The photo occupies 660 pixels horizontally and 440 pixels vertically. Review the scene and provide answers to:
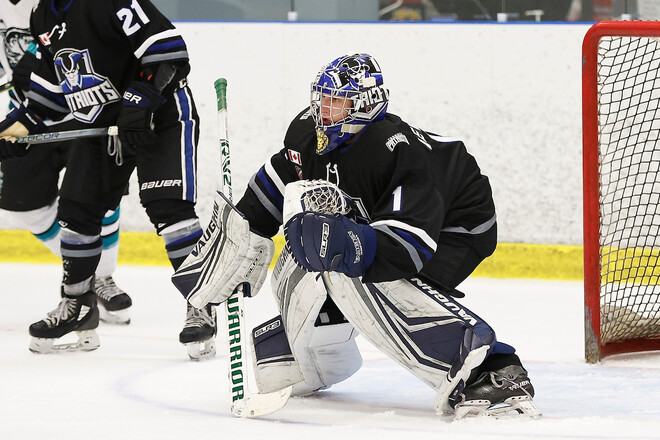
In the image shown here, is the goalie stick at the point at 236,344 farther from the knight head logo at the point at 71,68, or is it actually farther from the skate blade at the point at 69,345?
the skate blade at the point at 69,345

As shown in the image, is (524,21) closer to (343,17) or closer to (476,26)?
(476,26)

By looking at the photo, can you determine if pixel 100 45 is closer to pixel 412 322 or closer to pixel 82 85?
pixel 82 85

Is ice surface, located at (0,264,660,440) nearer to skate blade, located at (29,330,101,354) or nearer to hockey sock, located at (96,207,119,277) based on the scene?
skate blade, located at (29,330,101,354)

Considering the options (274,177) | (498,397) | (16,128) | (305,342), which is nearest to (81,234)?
(16,128)

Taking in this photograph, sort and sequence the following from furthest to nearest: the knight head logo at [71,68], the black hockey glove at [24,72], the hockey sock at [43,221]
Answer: the hockey sock at [43,221] → the black hockey glove at [24,72] → the knight head logo at [71,68]

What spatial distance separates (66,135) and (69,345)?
635 mm

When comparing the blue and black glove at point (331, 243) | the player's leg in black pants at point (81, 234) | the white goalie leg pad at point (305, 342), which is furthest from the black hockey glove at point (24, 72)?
the blue and black glove at point (331, 243)

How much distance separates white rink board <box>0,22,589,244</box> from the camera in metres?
4.73

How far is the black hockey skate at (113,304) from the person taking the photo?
3.96 meters

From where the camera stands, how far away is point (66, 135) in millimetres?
3404

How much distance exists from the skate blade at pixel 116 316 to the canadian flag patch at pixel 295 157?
1.56 meters

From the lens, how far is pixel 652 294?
3551 millimetres

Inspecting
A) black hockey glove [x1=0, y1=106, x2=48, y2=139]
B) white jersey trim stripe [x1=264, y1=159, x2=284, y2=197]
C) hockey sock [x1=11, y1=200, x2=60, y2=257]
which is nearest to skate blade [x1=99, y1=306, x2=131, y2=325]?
hockey sock [x1=11, y1=200, x2=60, y2=257]

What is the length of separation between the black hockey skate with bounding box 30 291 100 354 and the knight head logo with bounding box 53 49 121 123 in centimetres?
55
